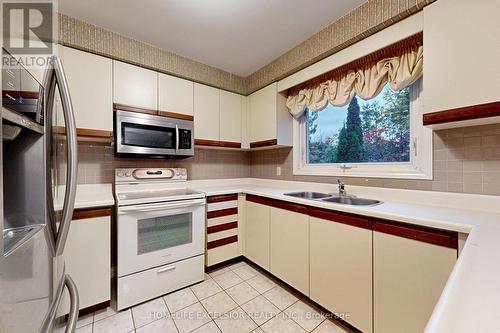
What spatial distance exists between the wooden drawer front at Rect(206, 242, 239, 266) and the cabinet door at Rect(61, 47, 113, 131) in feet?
5.02

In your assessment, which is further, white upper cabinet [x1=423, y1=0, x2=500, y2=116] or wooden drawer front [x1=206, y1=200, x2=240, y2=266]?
wooden drawer front [x1=206, y1=200, x2=240, y2=266]

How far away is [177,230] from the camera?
187 cm

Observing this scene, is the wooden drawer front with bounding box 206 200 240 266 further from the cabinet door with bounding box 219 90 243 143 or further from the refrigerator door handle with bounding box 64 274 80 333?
the refrigerator door handle with bounding box 64 274 80 333

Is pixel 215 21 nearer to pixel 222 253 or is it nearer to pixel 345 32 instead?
pixel 345 32

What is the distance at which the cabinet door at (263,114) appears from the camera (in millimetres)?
2404

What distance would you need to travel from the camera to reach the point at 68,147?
814 millimetres

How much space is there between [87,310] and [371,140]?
2663mm

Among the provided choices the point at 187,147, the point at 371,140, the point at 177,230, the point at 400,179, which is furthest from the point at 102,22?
the point at 400,179

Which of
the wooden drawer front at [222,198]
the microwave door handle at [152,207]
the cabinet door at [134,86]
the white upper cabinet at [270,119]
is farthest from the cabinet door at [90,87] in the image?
the white upper cabinet at [270,119]

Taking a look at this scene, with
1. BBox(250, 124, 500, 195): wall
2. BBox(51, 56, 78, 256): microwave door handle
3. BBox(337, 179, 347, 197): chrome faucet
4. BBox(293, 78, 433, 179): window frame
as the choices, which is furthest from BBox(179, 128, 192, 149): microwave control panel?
BBox(250, 124, 500, 195): wall

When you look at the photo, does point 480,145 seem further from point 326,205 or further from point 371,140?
point 326,205

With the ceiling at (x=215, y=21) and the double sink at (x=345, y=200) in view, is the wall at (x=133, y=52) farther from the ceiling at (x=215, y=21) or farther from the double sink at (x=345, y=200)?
the double sink at (x=345, y=200)

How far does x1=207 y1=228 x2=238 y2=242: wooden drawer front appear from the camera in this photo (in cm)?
214

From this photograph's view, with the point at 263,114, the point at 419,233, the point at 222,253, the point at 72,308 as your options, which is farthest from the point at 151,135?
the point at 419,233
